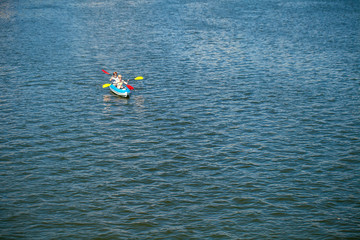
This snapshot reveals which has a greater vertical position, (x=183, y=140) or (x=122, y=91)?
(x=122, y=91)

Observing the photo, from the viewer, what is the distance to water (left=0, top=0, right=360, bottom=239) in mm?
25422

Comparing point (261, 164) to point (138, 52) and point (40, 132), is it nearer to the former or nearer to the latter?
point (40, 132)

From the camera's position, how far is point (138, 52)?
68.1 meters

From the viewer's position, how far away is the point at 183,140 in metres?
35.8

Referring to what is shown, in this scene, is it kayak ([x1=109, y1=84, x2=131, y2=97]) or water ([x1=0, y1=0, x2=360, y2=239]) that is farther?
kayak ([x1=109, y1=84, x2=131, y2=97])

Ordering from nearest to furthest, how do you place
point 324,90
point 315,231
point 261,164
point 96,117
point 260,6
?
point 315,231, point 261,164, point 96,117, point 324,90, point 260,6

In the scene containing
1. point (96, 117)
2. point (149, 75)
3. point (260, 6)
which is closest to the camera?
point (96, 117)

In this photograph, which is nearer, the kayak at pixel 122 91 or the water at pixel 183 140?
the water at pixel 183 140

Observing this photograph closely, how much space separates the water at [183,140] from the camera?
2542 cm

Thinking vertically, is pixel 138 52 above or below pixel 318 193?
above

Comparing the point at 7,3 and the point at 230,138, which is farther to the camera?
the point at 7,3

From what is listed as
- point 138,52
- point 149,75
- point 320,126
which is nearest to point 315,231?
point 320,126

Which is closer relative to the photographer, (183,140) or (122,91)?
(183,140)

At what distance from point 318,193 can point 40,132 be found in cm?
2345
